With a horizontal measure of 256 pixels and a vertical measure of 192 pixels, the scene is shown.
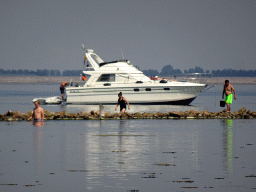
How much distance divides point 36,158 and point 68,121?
11866 mm

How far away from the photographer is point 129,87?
1587 inches

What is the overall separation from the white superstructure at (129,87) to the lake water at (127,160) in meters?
21.6

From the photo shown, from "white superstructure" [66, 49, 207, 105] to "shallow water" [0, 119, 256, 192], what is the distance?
848 inches

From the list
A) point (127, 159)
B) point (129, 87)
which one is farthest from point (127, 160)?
point (129, 87)

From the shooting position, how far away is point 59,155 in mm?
12375

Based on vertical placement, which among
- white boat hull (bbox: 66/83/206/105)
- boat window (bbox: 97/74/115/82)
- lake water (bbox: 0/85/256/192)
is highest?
boat window (bbox: 97/74/115/82)

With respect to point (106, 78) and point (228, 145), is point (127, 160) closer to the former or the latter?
point (228, 145)

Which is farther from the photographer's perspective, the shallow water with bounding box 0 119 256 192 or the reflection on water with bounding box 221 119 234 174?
the reflection on water with bounding box 221 119 234 174

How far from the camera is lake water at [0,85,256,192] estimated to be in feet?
29.8

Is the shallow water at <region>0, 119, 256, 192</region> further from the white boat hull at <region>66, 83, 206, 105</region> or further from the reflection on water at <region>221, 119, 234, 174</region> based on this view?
the white boat hull at <region>66, 83, 206, 105</region>

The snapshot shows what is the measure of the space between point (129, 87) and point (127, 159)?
2864cm

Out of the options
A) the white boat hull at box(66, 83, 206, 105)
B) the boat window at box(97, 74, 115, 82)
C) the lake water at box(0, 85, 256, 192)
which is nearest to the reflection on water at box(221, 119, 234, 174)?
the lake water at box(0, 85, 256, 192)

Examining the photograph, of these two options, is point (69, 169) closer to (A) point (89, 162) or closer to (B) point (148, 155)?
(A) point (89, 162)

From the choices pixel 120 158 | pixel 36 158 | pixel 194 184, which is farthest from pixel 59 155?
pixel 194 184
